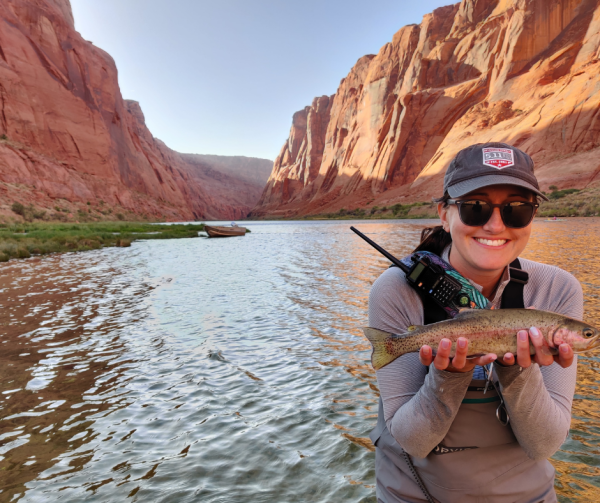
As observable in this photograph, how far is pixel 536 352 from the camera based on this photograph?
1702mm

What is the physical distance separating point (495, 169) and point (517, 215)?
0.26 meters

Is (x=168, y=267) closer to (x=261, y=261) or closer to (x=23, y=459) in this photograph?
(x=261, y=261)

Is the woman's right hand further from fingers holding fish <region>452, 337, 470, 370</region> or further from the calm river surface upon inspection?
the calm river surface

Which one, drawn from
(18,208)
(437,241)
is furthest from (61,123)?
(437,241)

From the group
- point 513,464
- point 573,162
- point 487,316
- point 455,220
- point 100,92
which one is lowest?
point 513,464

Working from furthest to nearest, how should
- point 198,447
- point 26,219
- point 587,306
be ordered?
point 26,219 < point 587,306 < point 198,447

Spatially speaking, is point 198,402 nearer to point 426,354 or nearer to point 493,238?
point 426,354

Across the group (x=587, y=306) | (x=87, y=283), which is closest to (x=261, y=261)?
(x=87, y=283)

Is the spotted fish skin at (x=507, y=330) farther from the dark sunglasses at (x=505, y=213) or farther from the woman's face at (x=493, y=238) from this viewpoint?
the dark sunglasses at (x=505, y=213)

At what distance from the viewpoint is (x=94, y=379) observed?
243 inches

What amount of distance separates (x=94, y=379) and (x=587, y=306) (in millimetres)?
9156

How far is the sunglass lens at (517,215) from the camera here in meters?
2.06

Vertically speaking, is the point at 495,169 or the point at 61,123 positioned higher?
the point at 61,123

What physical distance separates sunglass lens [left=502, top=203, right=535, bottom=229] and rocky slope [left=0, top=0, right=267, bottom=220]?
53.4 meters
